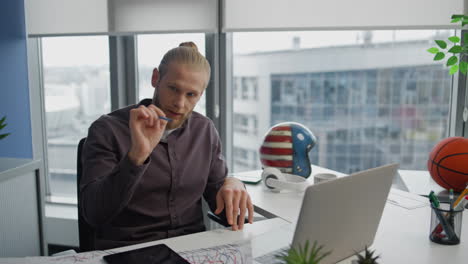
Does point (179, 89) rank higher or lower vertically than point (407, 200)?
A: higher

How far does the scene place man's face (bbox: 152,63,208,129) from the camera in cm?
142

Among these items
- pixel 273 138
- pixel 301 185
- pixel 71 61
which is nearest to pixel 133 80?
pixel 71 61

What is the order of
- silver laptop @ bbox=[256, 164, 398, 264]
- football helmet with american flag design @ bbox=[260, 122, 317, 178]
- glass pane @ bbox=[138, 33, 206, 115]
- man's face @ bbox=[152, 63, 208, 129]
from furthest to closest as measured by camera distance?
glass pane @ bbox=[138, 33, 206, 115] < football helmet with american flag design @ bbox=[260, 122, 317, 178] < man's face @ bbox=[152, 63, 208, 129] < silver laptop @ bbox=[256, 164, 398, 264]

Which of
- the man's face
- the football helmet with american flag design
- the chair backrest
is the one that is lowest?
the chair backrest

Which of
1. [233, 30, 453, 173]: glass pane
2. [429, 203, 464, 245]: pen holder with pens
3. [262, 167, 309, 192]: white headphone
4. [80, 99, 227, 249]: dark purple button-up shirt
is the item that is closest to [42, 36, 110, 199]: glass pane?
[233, 30, 453, 173]: glass pane

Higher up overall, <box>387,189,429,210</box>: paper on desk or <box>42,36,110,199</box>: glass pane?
<box>42,36,110,199</box>: glass pane

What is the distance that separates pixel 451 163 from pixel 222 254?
1.10 metres

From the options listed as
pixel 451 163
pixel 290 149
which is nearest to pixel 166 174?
pixel 290 149

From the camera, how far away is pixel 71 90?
2.78 meters

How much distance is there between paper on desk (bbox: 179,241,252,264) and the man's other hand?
16cm

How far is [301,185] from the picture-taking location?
5.59 feet

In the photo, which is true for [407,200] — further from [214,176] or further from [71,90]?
[71,90]

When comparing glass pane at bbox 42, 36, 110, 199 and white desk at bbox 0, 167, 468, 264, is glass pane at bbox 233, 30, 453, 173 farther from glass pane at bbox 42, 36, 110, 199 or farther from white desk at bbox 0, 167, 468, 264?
white desk at bbox 0, 167, 468, 264

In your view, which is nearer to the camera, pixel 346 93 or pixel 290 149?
pixel 290 149
